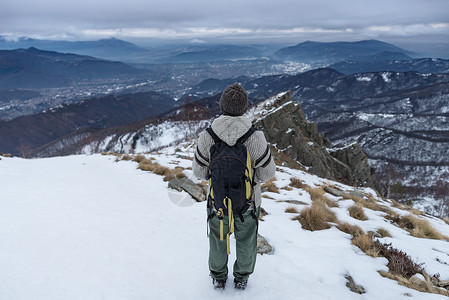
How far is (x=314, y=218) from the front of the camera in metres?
6.23

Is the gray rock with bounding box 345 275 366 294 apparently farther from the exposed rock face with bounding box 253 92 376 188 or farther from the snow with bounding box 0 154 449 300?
the exposed rock face with bounding box 253 92 376 188

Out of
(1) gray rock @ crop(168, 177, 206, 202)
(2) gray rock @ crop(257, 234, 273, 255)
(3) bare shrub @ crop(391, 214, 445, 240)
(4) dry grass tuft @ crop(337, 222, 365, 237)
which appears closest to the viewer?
(2) gray rock @ crop(257, 234, 273, 255)

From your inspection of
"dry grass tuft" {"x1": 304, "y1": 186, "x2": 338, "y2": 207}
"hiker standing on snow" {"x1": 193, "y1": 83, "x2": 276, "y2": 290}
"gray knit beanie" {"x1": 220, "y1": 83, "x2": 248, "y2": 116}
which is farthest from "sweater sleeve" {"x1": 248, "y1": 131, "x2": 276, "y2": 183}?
"dry grass tuft" {"x1": 304, "y1": 186, "x2": 338, "y2": 207}

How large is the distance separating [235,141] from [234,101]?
0.53m

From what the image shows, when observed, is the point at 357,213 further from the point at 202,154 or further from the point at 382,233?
the point at 202,154

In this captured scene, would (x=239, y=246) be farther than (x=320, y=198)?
No

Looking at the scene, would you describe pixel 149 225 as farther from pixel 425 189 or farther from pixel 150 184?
pixel 425 189

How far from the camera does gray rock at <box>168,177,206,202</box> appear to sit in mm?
7582

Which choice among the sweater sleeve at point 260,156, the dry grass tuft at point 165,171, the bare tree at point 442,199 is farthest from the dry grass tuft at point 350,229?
the bare tree at point 442,199

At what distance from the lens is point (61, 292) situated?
327cm

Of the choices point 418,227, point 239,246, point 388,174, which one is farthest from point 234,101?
point 388,174

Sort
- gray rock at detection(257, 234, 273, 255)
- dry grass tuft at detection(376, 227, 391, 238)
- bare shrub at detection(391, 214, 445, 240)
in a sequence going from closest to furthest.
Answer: gray rock at detection(257, 234, 273, 255) < dry grass tuft at detection(376, 227, 391, 238) < bare shrub at detection(391, 214, 445, 240)

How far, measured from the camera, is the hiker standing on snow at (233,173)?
285cm

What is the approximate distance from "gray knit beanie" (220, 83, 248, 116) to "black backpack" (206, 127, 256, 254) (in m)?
0.32
